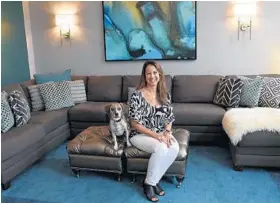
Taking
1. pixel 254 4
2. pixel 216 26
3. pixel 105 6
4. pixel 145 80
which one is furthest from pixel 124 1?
pixel 145 80

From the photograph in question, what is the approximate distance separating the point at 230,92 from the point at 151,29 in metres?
1.50

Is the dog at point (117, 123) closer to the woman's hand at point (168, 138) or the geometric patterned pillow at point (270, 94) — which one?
the woman's hand at point (168, 138)

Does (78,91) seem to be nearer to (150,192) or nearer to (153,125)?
(153,125)

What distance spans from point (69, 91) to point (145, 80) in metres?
1.61

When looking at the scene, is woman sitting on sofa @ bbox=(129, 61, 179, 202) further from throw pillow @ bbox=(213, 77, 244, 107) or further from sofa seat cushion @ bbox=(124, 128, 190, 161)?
throw pillow @ bbox=(213, 77, 244, 107)

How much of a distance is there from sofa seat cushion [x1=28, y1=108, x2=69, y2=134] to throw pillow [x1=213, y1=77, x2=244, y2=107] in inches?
76.7

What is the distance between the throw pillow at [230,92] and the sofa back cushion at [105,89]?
1.38m

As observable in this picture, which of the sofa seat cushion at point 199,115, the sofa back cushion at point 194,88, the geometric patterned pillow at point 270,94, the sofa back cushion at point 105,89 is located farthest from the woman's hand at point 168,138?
the sofa back cushion at point 105,89

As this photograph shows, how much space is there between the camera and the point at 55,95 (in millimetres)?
3756

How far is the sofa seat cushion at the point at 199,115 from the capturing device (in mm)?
3355

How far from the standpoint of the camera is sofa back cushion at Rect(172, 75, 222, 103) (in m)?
3.81

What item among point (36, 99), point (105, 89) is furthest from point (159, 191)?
point (36, 99)

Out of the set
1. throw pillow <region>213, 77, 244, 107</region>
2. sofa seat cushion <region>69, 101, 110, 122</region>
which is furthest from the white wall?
sofa seat cushion <region>69, 101, 110, 122</region>

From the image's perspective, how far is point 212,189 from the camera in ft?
8.21
